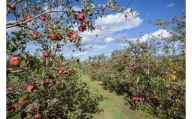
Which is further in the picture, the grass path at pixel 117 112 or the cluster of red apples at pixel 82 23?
the grass path at pixel 117 112

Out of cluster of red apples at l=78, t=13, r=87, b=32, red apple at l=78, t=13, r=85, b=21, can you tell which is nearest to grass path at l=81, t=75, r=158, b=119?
cluster of red apples at l=78, t=13, r=87, b=32

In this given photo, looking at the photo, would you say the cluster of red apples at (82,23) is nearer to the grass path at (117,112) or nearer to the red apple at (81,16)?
the red apple at (81,16)

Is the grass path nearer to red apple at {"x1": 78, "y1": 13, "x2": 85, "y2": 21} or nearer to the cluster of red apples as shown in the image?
the cluster of red apples

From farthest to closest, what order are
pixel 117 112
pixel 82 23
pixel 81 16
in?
pixel 117 112 → pixel 82 23 → pixel 81 16

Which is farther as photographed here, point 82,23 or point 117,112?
point 117,112

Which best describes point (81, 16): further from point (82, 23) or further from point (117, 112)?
point (117, 112)

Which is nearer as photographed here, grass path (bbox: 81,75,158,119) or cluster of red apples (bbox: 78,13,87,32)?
cluster of red apples (bbox: 78,13,87,32)

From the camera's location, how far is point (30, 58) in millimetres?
1153

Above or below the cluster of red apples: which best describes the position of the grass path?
below

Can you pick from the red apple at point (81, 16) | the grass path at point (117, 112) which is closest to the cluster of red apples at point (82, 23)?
the red apple at point (81, 16)

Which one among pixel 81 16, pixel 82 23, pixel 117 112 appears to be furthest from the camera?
pixel 117 112

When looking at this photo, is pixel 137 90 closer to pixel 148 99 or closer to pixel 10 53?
pixel 148 99

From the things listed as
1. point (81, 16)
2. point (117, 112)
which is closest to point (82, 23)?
point (81, 16)

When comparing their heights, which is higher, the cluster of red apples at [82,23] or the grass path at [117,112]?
the cluster of red apples at [82,23]
